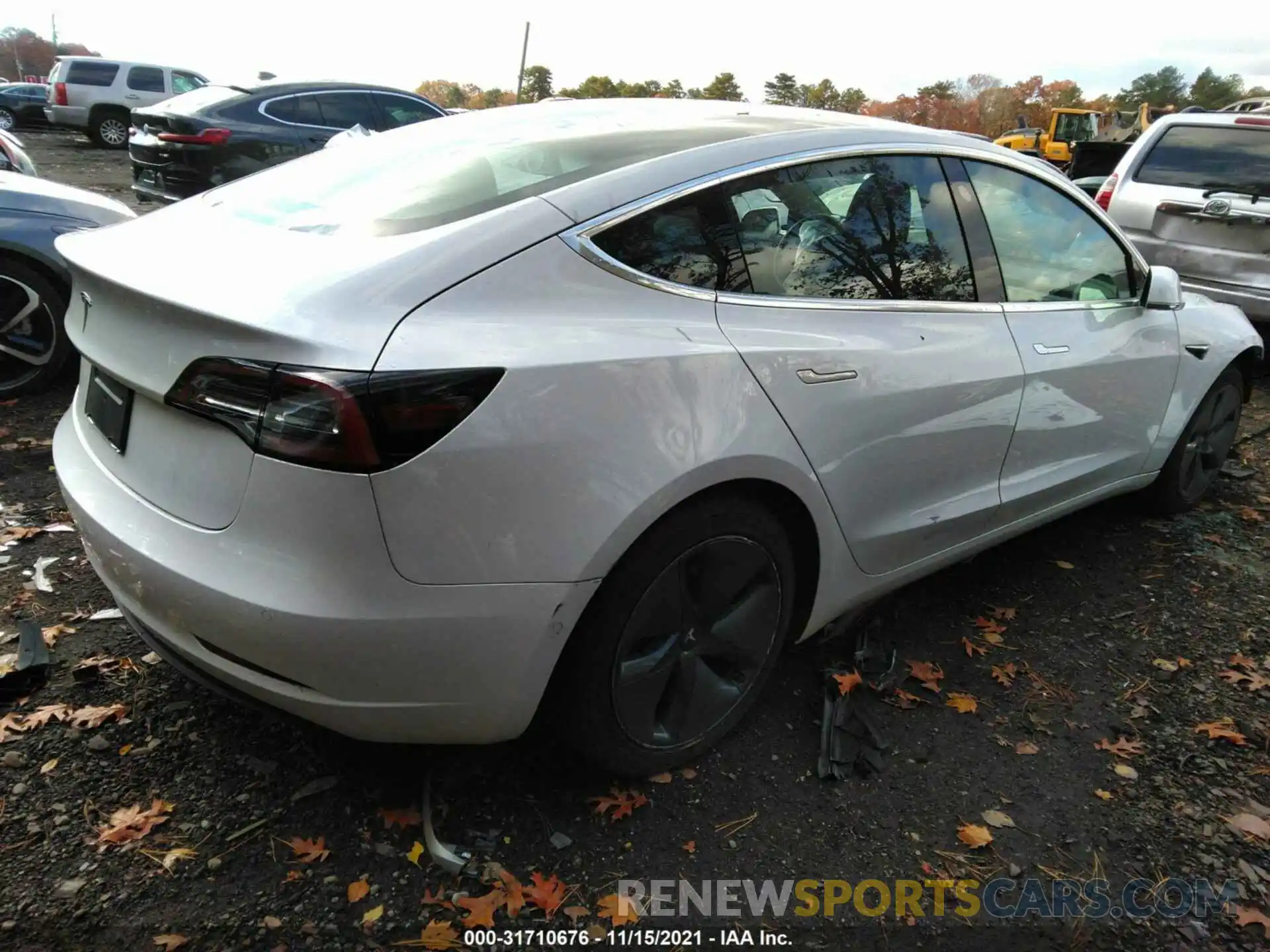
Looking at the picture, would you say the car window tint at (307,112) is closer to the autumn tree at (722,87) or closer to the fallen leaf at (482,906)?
the fallen leaf at (482,906)

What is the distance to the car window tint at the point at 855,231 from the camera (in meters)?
2.43

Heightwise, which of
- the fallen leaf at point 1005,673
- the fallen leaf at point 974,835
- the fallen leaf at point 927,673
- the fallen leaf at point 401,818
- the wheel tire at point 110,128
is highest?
the fallen leaf at point 927,673

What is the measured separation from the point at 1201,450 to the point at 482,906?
3.95m

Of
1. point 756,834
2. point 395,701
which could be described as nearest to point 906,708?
point 756,834

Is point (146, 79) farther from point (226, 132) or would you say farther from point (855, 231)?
point (855, 231)

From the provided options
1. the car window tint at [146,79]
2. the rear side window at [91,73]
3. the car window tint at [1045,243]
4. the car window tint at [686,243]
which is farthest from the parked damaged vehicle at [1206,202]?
the rear side window at [91,73]

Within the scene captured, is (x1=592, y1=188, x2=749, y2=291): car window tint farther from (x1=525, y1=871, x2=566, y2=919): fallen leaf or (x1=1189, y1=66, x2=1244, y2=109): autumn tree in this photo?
(x1=1189, y1=66, x2=1244, y2=109): autumn tree

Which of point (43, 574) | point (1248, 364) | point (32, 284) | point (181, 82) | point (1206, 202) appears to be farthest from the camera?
point (181, 82)

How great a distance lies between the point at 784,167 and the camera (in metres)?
2.50

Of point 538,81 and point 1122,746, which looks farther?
point 538,81

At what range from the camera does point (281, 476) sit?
1784 mm

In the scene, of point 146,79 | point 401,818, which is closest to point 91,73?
point 146,79

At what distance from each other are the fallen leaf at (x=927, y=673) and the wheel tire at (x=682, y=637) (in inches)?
26.3

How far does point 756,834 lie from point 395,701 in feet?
3.30
